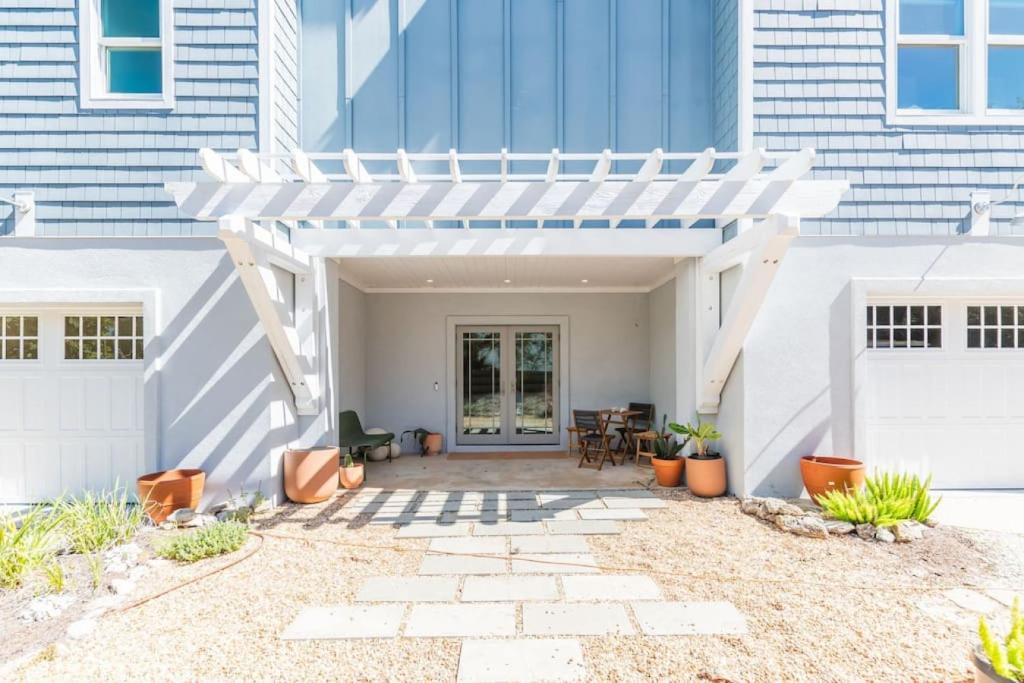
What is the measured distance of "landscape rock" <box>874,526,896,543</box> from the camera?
13.5 feet

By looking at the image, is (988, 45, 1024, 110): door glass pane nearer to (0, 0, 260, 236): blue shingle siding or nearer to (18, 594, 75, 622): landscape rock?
(0, 0, 260, 236): blue shingle siding

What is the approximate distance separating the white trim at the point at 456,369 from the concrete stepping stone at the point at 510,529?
12.6 ft

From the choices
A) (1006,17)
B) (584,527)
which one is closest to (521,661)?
(584,527)

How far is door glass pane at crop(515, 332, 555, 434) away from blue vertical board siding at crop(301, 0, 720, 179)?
3312mm

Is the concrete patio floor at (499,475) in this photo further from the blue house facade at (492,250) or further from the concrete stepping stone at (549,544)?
the concrete stepping stone at (549,544)

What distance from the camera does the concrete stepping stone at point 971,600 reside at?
313 centimetres

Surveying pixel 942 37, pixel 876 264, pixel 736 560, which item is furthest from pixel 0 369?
pixel 942 37

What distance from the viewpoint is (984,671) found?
204cm

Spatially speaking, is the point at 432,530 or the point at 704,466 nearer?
the point at 432,530

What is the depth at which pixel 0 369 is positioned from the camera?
17.1 feet

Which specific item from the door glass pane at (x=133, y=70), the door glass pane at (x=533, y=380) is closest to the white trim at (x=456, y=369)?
the door glass pane at (x=533, y=380)

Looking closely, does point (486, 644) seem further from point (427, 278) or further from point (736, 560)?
point (427, 278)

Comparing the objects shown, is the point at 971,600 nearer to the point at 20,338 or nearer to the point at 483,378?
the point at 483,378

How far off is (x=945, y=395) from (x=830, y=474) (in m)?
1.74
